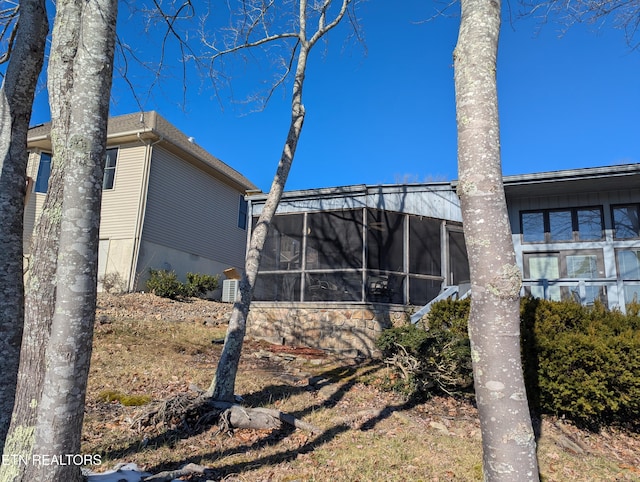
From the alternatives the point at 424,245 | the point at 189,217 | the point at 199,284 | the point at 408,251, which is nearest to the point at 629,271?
the point at 424,245

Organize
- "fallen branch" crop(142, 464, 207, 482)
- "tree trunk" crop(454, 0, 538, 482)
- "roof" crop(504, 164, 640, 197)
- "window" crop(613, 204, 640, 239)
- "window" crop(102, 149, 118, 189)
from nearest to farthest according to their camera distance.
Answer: "tree trunk" crop(454, 0, 538, 482), "fallen branch" crop(142, 464, 207, 482), "roof" crop(504, 164, 640, 197), "window" crop(613, 204, 640, 239), "window" crop(102, 149, 118, 189)

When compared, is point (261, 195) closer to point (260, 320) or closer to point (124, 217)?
point (260, 320)

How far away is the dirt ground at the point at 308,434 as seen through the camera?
387cm

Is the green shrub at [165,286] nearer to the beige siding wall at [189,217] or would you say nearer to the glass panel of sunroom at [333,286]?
the beige siding wall at [189,217]

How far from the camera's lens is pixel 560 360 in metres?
5.36

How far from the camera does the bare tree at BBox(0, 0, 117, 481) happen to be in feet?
7.89

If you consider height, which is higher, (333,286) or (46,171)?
(46,171)

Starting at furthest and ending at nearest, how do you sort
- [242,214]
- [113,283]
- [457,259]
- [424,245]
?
[242,214]
[113,283]
[457,259]
[424,245]

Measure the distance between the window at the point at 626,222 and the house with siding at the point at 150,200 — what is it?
12894mm

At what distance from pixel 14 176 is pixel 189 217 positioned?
12.6 metres

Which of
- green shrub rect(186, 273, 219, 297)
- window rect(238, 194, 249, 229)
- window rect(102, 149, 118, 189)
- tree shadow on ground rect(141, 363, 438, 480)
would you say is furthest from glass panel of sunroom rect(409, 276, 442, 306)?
window rect(102, 149, 118, 189)

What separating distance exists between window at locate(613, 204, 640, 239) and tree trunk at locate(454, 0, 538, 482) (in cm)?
931

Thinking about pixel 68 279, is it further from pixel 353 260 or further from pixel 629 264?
pixel 629 264

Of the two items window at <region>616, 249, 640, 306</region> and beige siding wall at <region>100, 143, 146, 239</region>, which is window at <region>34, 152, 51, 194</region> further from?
window at <region>616, 249, 640, 306</region>
